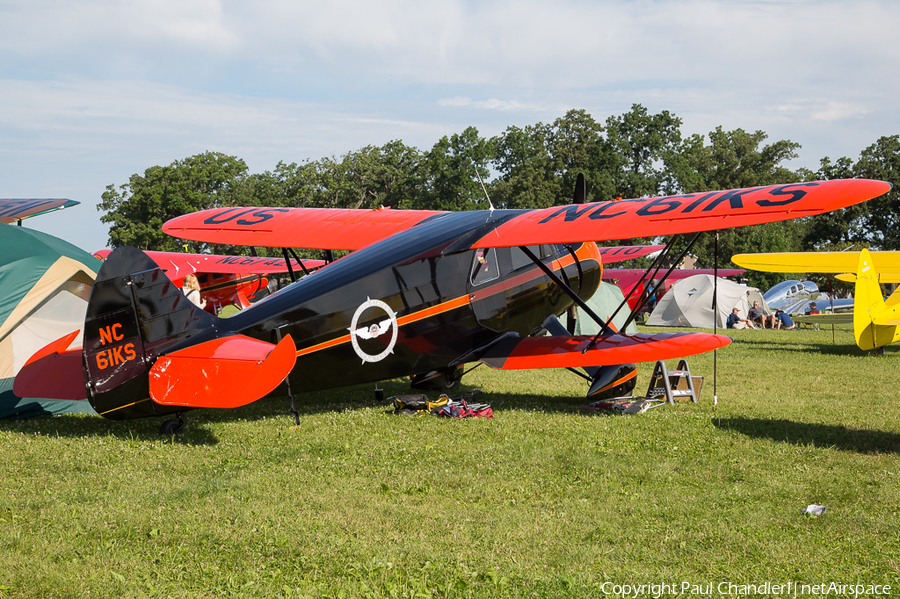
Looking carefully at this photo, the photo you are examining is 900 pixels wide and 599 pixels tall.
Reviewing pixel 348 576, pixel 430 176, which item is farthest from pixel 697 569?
pixel 430 176

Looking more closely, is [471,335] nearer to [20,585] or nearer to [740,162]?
[20,585]

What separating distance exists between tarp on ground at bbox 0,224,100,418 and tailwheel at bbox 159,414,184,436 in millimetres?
1472

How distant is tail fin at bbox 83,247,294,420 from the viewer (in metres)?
6.00

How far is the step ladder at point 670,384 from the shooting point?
845 centimetres

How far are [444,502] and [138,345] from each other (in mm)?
3171

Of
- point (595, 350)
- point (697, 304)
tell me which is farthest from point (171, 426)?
point (697, 304)

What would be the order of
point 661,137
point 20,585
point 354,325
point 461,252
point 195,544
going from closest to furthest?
point 20,585
point 195,544
point 354,325
point 461,252
point 661,137

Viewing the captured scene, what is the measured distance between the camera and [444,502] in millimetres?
4875

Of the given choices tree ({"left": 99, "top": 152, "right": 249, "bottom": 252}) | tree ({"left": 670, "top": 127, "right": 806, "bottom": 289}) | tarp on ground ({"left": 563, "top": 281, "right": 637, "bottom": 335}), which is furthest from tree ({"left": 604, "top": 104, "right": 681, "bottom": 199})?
tarp on ground ({"left": 563, "top": 281, "right": 637, "bottom": 335})

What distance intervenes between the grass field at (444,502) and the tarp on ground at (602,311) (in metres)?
5.59

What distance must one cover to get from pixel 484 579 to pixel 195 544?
1.70 m

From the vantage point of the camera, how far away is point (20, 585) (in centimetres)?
355

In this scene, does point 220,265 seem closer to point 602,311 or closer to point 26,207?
point 26,207

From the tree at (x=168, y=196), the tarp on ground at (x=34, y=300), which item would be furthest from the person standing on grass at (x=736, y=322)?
the tree at (x=168, y=196)
